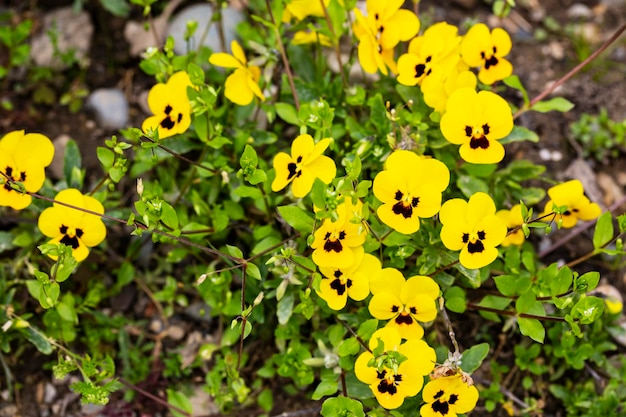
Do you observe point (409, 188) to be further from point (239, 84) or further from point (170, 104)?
point (170, 104)

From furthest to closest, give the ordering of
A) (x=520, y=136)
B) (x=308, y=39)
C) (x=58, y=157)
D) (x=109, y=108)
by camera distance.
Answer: (x=109, y=108) < (x=58, y=157) < (x=308, y=39) < (x=520, y=136)

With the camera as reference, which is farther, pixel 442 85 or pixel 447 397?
pixel 442 85

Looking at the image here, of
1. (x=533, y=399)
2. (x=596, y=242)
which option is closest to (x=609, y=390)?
(x=533, y=399)

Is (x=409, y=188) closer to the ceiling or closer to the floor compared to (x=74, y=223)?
closer to the ceiling

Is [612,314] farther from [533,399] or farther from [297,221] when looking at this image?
[297,221]

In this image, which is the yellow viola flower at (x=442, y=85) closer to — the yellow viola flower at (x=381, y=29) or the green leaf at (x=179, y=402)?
the yellow viola flower at (x=381, y=29)

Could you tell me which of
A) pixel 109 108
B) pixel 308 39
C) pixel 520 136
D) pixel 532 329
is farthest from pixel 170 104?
pixel 532 329

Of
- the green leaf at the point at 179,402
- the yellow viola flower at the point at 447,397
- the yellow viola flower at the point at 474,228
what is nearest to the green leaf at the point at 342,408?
the yellow viola flower at the point at 447,397

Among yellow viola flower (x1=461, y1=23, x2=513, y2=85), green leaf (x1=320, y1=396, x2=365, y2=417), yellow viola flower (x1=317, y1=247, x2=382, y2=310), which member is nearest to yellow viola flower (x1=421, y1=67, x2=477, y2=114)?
yellow viola flower (x1=461, y1=23, x2=513, y2=85)
